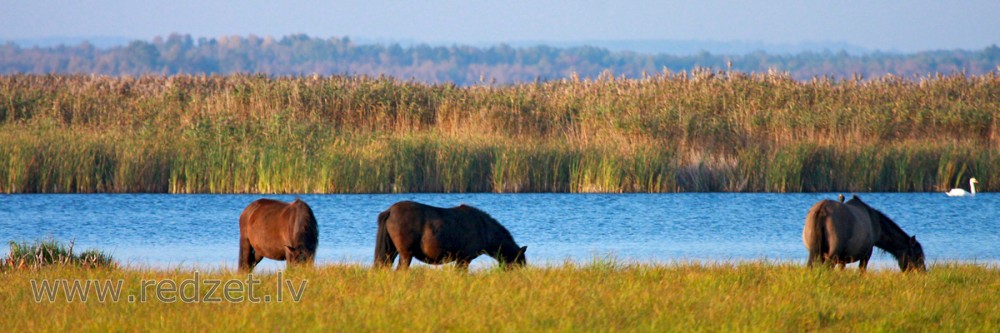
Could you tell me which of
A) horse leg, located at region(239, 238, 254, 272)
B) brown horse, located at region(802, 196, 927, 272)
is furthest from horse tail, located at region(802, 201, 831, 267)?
horse leg, located at region(239, 238, 254, 272)

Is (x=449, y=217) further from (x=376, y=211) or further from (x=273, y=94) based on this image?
(x=273, y=94)

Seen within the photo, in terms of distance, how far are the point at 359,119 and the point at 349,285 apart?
16.0m

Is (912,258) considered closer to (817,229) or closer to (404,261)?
(817,229)

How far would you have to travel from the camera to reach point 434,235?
27.7 feet

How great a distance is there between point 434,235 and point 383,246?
444 mm

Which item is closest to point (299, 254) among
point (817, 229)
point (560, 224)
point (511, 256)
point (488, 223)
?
point (488, 223)

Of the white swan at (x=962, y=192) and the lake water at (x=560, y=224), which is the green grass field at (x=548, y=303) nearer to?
the lake water at (x=560, y=224)

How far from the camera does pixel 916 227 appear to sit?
15.0 metres

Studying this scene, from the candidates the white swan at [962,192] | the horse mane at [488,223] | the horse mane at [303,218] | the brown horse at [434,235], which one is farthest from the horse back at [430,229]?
the white swan at [962,192]

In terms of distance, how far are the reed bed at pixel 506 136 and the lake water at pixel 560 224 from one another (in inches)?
33.2

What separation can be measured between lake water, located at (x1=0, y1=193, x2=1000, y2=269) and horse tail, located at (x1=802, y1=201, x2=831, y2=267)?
1561 millimetres

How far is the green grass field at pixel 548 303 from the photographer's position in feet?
21.7

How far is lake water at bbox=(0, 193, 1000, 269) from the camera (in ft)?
39.4

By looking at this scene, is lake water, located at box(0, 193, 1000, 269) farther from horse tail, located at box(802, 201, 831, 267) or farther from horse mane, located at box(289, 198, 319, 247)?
horse mane, located at box(289, 198, 319, 247)
